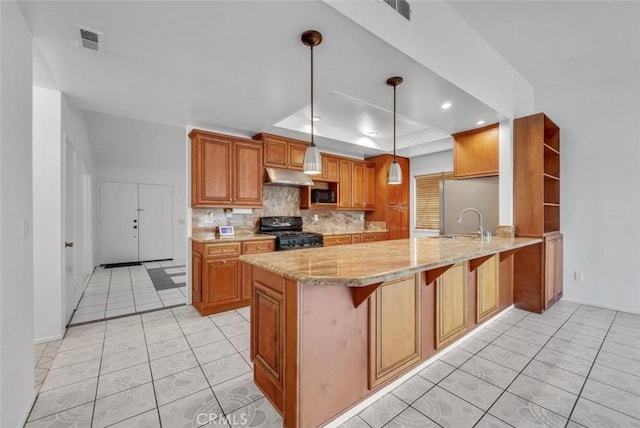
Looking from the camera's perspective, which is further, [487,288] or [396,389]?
[487,288]

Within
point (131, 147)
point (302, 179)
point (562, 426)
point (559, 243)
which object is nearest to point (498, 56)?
point (559, 243)

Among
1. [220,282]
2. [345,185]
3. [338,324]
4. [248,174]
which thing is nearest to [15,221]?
[338,324]

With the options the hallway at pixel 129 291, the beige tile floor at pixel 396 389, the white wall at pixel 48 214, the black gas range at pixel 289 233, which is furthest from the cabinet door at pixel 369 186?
the white wall at pixel 48 214

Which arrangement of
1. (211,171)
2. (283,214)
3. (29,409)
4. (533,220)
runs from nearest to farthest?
(29,409), (533,220), (211,171), (283,214)

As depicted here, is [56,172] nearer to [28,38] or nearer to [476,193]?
[28,38]

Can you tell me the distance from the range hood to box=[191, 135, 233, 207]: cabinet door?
0.57 m

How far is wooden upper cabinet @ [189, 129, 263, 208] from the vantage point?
3588mm

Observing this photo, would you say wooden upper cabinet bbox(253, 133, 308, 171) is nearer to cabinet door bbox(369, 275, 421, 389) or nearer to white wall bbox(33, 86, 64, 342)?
white wall bbox(33, 86, 64, 342)

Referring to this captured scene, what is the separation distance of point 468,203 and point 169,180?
6.94 metres

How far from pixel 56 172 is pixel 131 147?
355 cm

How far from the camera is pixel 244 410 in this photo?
171cm

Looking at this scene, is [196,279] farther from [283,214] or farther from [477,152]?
[477,152]

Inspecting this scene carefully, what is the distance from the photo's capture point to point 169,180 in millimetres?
7230

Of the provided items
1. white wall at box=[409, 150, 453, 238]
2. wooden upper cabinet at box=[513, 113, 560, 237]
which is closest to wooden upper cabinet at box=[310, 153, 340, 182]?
white wall at box=[409, 150, 453, 238]
